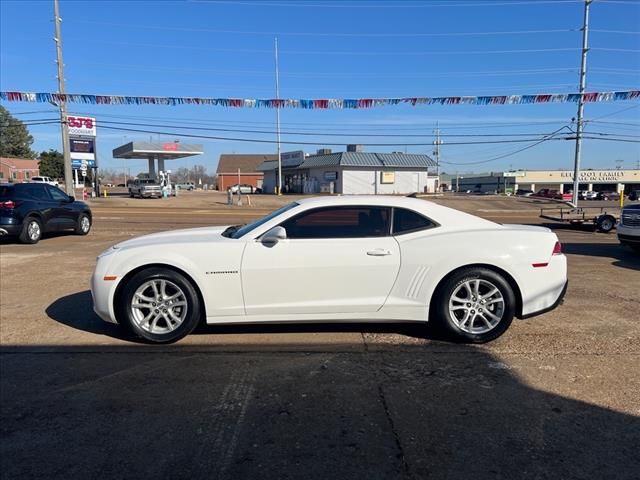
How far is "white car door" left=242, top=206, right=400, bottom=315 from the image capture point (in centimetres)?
477

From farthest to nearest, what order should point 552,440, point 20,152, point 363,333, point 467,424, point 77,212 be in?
point 20,152 → point 77,212 → point 363,333 → point 467,424 → point 552,440

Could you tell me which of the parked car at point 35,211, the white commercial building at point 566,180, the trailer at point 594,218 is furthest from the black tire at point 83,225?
the white commercial building at point 566,180

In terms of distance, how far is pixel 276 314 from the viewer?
15.8ft

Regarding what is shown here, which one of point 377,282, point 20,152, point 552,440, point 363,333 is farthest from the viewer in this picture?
point 20,152

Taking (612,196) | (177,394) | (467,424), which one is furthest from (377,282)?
(612,196)

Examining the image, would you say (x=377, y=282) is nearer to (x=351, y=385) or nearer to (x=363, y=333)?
(x=363, y=333)

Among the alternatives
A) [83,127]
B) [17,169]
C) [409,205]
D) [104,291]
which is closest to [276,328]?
[104,291]

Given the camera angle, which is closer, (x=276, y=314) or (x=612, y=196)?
(x=276, y=314)

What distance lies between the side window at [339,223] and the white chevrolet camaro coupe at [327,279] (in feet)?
0.03

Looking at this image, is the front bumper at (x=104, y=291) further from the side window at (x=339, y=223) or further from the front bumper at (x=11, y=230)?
the front bumper at (x=11, y=230)

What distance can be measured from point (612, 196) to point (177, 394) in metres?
87.4

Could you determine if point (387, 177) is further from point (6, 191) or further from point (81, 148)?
point (6, 191)

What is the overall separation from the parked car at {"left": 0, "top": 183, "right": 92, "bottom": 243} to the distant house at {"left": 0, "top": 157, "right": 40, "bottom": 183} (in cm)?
8541

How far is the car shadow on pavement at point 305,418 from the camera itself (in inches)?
112
